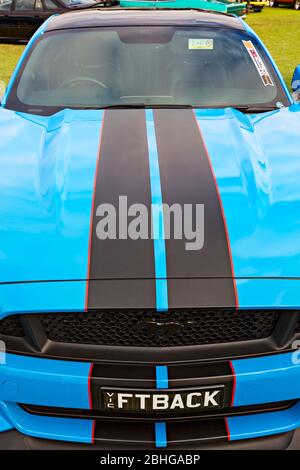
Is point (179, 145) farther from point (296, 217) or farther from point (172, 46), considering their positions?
point (172, 46)

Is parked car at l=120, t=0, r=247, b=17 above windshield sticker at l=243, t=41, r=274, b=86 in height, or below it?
below

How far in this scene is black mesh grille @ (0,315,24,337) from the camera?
68.3 inches

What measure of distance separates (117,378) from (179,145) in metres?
1.10

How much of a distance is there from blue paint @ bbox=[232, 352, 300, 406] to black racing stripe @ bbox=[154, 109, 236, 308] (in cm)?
21

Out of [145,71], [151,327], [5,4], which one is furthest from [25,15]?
[151,327]

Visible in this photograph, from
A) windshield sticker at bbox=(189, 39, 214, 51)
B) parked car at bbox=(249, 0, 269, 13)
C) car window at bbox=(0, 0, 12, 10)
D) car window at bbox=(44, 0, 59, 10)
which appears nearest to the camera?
windshield sticker at bbox=(189, 39, 214, 51)

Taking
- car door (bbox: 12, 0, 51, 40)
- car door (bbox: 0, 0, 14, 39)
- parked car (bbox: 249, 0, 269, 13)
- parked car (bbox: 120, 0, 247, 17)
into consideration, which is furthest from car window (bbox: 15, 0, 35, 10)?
parked car (bbox: 249, 0, 269, 13)

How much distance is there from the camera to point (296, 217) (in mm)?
1978

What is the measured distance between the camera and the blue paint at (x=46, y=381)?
1.71 meters

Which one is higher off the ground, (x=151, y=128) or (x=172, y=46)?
(x=172, y=46)

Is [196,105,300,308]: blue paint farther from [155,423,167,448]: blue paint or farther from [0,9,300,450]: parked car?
[155,423,167,448]: blue paint

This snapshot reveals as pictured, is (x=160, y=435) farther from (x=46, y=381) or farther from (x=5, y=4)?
(x=5, y=4)

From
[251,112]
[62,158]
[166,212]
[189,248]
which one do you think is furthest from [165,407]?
[251,112]

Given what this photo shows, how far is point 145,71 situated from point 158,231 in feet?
5.05
